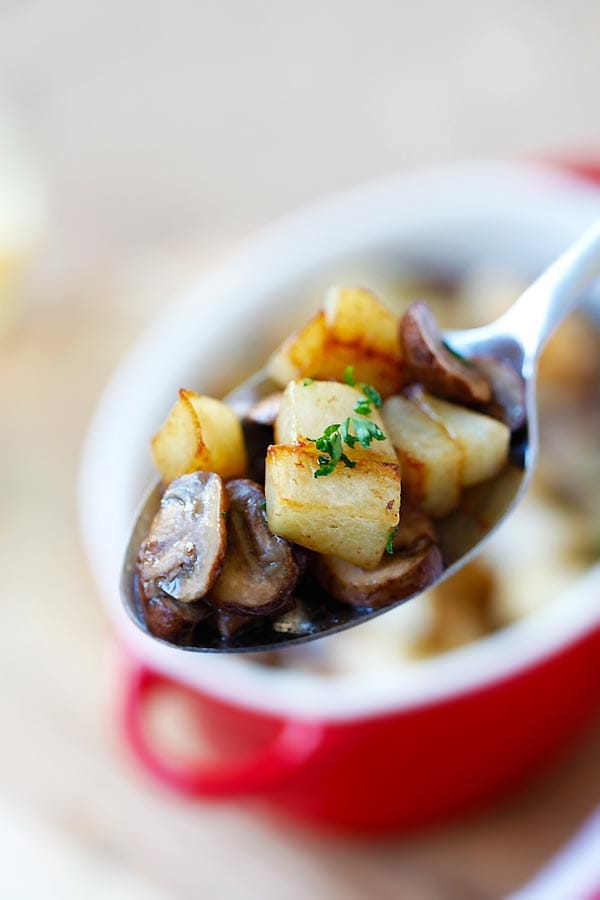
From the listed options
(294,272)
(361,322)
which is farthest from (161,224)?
(361,322)

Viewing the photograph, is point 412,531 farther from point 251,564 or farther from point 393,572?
point 251,564

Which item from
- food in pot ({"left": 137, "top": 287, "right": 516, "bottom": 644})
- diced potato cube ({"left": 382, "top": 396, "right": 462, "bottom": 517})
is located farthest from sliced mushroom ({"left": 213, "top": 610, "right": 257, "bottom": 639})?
diced potato cube ({"left": 382, "top": 396, "right": 462, "bottom": 517})

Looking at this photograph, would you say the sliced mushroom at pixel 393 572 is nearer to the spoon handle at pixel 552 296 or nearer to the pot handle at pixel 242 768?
the spoon handle at pixel 552 296

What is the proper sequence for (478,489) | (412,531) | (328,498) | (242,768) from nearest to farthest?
(328,498)
(412,531)
(478,489)
(242,768)

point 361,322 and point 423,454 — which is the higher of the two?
point 361,322

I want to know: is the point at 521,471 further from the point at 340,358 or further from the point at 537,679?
the point at 537,679

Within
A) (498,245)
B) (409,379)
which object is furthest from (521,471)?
(498,245)

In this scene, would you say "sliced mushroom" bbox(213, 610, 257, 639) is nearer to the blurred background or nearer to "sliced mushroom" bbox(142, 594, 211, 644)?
"sliced mushroom" bbox(142, 594, 211, 644)
